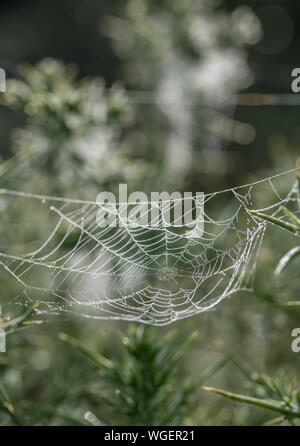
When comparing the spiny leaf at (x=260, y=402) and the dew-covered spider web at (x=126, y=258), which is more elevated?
the dew-covered spider web at (x=126, y=258)

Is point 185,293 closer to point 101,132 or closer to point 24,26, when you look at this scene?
point 101,132

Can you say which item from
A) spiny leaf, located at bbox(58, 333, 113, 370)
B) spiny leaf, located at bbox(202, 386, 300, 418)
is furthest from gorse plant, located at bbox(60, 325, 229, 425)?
spiny leaf, located at bbox(202, 386, 300, 418)

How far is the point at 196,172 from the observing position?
1.17 meters

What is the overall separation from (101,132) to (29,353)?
461 mm

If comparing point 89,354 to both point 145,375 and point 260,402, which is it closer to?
point 145,375

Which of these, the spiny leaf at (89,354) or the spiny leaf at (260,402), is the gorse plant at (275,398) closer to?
the spiny leaf at (260,402)

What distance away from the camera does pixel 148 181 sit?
2.79 ft

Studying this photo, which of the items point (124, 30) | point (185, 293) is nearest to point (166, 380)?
point (185, 293)

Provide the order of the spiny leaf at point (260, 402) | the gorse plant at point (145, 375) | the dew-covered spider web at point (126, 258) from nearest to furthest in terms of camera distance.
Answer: the spiny leaf at point (260, 402) → the gorse plant at point (145, 375) → the dew-covered spider web at point (126, 258)

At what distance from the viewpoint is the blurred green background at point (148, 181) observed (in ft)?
2.27

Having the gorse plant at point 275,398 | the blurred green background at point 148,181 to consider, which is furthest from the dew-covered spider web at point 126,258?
the gorse plant at point 275,398

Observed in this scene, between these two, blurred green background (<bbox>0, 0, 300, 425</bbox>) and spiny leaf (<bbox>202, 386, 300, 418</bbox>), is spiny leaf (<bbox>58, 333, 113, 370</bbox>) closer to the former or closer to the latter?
blurred green background (<bbox>0, 0, 300, 425</bbox>)

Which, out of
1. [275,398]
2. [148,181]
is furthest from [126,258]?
[275,398]
